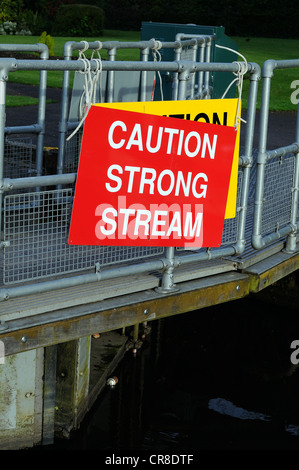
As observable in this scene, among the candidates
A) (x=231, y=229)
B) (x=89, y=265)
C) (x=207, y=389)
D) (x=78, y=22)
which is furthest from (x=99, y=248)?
(x=78, y=22)

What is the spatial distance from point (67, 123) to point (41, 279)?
256 centimetres

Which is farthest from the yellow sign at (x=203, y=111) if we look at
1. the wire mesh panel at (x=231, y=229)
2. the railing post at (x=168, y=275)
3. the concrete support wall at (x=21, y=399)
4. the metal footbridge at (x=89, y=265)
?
the concrete support wall at (x=21, y=399)

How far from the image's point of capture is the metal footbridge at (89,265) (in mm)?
5855

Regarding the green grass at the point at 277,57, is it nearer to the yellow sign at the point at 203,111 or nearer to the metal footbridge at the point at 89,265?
the metal footbridge at the point at 89,265

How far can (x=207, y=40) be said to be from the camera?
41.9ft

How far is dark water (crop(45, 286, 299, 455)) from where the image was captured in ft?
28.5

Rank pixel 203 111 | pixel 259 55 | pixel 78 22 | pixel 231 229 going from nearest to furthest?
pixel 203 111
pixel 231 229
pixel 259 55
pixel 78 22

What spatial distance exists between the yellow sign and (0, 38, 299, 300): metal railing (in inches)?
5.4

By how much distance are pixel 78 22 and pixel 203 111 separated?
3225 cm

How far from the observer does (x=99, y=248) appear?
626 centimetres

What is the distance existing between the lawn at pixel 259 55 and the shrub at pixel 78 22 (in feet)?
2.28

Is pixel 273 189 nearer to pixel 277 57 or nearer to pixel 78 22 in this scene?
pixel 277 57
